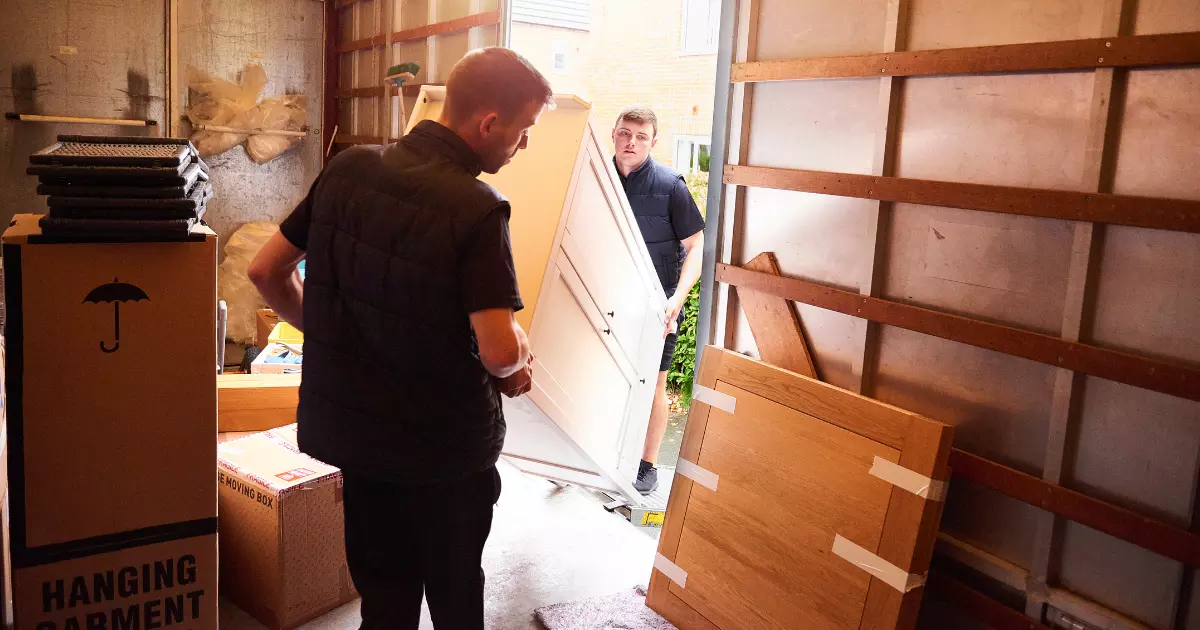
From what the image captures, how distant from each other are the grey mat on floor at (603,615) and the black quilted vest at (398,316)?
1349 mm

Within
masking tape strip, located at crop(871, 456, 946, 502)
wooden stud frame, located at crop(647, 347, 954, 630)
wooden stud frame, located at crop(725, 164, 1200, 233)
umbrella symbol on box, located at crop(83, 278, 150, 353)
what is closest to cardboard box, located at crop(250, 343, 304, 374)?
umbrella symbol on box, located at crop(83, 278, 150, 353)

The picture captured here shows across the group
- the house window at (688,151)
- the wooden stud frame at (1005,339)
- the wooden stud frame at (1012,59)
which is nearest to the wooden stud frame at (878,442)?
the wooden stud frame at (1005,339)

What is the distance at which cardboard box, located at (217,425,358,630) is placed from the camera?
9.46ft

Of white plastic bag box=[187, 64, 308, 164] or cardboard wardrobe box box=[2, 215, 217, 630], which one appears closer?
cardboard wardrobe box box=[2, 215, 217, 630]

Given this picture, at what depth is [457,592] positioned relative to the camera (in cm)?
197

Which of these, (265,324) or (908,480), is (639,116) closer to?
(908,480)

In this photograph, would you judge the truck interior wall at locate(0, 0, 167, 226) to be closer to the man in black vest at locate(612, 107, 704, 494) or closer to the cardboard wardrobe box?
the man in black vest at locate(612, 107, 704, 494)

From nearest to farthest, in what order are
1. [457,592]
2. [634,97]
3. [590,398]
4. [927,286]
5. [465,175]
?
[465,175], [457,592], [927,286], [590,398], [634,97]

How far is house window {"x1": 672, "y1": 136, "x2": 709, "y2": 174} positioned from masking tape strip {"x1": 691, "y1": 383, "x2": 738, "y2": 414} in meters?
8.03

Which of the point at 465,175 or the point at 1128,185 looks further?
the point at 1128,185

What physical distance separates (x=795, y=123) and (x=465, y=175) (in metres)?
1.54

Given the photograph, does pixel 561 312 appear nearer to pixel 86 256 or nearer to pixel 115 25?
pixel 86 256

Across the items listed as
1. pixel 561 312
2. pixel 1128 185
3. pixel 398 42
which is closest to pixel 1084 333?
Answer: pixel 1128 185

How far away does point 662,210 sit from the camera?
418 cm
